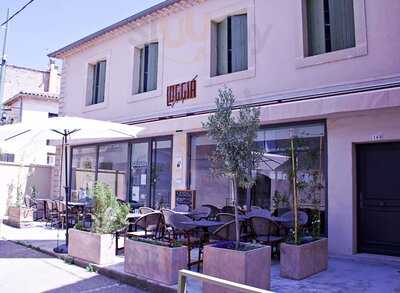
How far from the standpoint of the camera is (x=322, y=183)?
30.0 ft

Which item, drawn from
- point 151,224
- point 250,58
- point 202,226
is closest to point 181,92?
point 250,58

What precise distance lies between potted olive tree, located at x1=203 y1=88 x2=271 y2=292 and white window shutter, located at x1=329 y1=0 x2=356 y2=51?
14.3 feet

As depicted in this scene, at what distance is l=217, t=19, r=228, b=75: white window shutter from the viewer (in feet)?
39.1

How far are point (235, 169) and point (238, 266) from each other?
4.61ft

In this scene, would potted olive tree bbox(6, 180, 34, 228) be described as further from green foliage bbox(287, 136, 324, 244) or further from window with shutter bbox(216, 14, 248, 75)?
green foliage bbox(287, 136, 324, 244)

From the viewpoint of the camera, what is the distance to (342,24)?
9523 mm

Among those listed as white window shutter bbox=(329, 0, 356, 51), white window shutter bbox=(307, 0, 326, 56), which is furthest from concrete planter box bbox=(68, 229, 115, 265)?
white window shutter bbox=(329, 0, 356, 51)

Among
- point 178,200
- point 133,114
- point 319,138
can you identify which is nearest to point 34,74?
point 133,114

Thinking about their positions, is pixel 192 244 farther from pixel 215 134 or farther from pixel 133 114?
pixel 133 114

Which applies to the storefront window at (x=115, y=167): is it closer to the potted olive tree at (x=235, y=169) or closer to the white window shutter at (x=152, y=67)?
the white window shutter at (x=152, y=67)

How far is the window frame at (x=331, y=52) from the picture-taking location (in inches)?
347

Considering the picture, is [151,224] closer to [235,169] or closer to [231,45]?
[235,169]

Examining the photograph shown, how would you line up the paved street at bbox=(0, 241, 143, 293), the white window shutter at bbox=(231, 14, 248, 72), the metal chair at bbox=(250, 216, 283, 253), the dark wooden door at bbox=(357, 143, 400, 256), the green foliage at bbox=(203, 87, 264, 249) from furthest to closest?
the white window shutter at bbox=(231, 14, 248, 72), the dark wooden door at bbox=(357, 143, 400, 256), the metal chair at bbox=(250, 216, 283, 253), the paved street at bbox=(0, 241, 143, 293), the green foliage at bbox=(203, 87, 264, 249)

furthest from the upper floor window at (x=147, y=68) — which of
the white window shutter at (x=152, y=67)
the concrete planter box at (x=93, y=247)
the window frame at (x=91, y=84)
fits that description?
the concrete planter box at (x=93, y=247)
